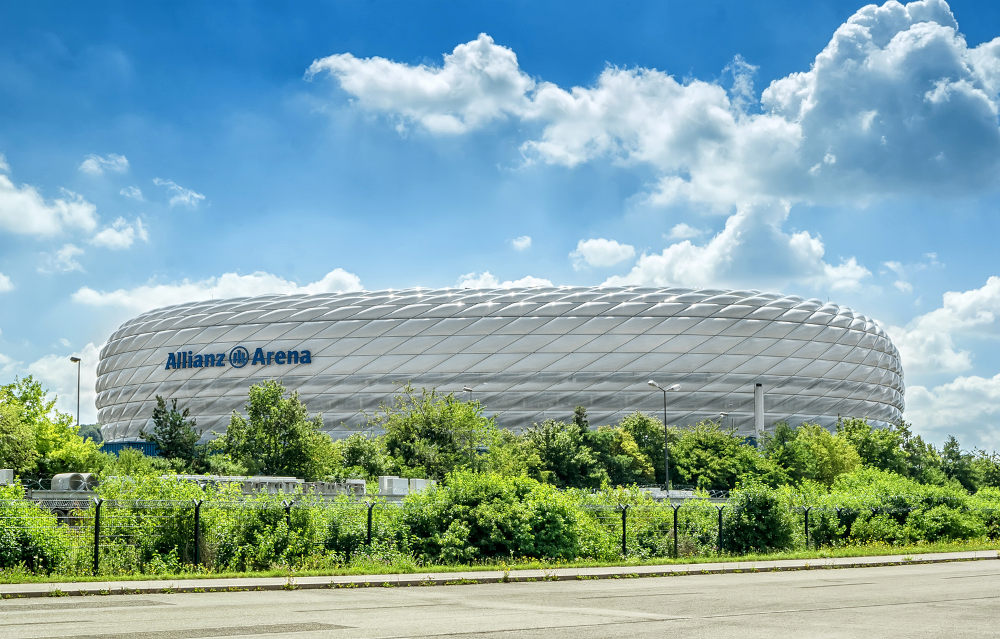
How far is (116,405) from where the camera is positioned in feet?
396

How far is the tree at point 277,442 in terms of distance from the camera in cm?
5516

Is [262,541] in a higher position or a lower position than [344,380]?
lower

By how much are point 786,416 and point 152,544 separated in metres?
94.4

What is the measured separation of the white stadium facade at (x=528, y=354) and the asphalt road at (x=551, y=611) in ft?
270

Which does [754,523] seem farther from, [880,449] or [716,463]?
[880,449]

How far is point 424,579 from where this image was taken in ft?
66.2

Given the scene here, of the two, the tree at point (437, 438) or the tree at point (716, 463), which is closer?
the tree at point (437, 438)

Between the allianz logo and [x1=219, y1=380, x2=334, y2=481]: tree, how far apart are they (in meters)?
50.2

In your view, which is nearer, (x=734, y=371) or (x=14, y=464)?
(x=14, y=464)

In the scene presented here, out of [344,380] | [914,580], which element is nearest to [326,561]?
[914,580]

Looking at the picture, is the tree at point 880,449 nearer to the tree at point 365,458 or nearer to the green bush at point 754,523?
the tree at point 365,458

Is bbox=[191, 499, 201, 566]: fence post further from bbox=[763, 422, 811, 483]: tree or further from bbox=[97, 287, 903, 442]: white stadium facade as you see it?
bbox=[97, 287, 903, 442]: white stadium facade

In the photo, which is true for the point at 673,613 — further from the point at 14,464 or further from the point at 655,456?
the point at 655,456

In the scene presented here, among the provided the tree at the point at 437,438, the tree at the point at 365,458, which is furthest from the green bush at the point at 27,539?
the tree at the point at 437,438
